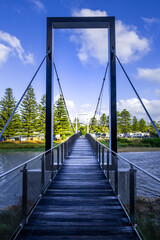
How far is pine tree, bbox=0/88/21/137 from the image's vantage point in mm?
29298

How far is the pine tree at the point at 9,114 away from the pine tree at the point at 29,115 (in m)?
1.27

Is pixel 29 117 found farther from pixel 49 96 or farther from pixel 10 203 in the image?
pixel 10 203

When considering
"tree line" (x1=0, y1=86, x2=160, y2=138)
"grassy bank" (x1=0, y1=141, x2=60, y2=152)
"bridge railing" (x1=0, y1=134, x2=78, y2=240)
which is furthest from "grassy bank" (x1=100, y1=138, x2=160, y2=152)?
"bridge railing" (x1=0, y1=134, x2=78, y2=240)

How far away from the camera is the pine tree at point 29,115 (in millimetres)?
31656

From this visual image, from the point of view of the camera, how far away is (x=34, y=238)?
2080mm

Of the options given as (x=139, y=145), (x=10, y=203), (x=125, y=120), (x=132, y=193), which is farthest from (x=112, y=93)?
(x=125, y=120)

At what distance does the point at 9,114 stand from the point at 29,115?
146 inches

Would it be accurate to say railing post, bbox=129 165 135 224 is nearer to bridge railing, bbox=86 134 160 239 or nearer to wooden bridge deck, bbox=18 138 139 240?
bridge railing, bbox=86 134 160 239

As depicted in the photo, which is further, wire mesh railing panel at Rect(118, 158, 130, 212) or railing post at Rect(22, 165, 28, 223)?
wire mesh railing panel at Rect(118, 158, 130, 212)

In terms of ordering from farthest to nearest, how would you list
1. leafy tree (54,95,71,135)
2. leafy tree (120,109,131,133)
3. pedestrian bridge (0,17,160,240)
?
leafy tree (120,109,131,133)
leafy tree (54,95,71,135)
pedestrian bridge (0,17,160,240)

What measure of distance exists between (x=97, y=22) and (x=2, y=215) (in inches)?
246

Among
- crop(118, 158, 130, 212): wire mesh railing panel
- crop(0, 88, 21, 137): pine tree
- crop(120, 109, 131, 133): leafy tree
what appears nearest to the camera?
crop(118, 158, 130, 212): wire mesh railing panel

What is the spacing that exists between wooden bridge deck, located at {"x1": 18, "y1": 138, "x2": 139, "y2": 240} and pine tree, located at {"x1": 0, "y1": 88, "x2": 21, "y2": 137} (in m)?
28.3

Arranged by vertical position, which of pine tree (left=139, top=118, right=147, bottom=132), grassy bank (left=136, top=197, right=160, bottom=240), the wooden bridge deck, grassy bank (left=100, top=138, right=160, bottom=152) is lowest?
grassy bank (left=100, top=138, right=160, bottom=152)
